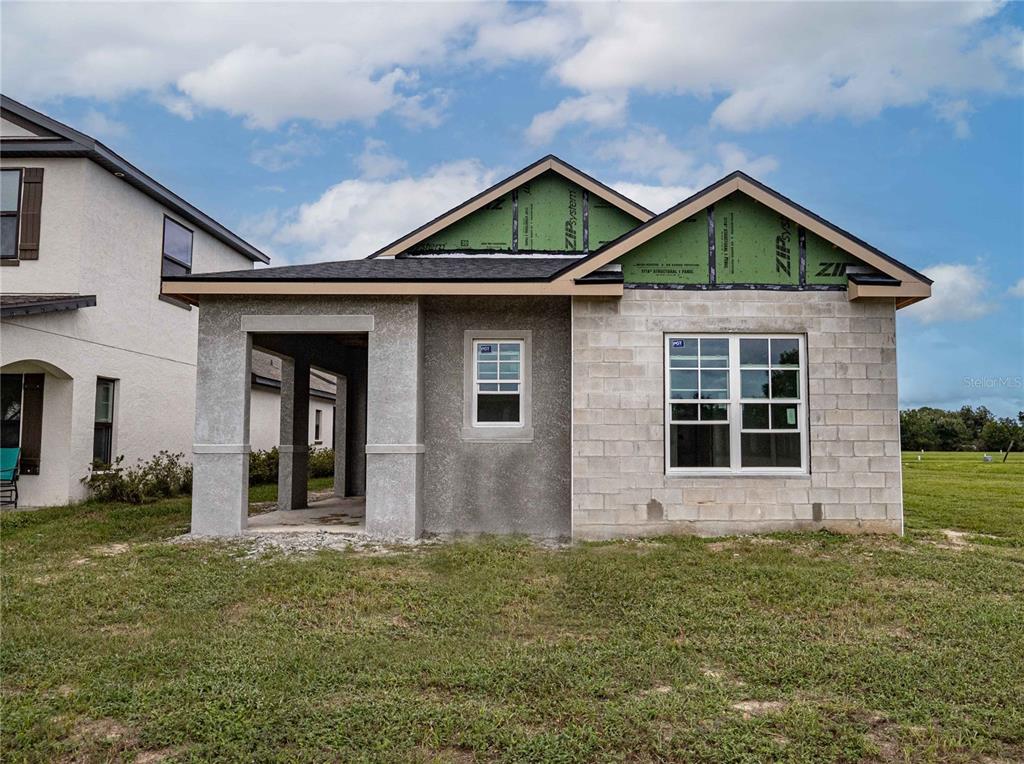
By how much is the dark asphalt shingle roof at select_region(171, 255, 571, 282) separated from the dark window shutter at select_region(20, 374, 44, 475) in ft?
16.1

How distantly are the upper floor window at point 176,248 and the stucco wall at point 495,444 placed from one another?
29.5 feet

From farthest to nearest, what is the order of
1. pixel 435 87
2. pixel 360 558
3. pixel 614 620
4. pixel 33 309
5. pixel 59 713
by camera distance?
pixel 435 87
pixel 33 309
pixel 360 558
pixel 614 620
pixel 59 713

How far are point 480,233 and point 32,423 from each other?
8758 mm

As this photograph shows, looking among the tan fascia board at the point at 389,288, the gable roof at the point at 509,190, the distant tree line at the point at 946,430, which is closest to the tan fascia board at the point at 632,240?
the tan fascia board at the point at 389,288

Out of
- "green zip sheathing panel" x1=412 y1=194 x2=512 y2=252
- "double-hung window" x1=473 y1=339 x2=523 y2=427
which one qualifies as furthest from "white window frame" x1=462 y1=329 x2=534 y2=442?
"green zip sheathing panel" x1=412 y1=194 x2=512 y2=252

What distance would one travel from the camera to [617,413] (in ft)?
33.7

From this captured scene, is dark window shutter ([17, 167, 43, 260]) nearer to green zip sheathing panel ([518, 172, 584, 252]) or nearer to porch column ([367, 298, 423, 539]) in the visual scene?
porch column ([367, 298, 423, 539])

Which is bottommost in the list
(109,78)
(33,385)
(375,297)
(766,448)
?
(766,448)

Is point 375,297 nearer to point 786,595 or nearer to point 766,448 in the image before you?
point 766,448

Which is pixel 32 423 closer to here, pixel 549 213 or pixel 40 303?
pixel 40 303

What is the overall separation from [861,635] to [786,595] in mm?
1126

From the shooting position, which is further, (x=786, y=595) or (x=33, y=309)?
(x=33, y=309)

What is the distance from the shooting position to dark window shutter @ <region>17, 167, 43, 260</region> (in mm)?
13812

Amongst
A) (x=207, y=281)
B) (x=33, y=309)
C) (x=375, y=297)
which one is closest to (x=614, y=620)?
(x=375, y=297)
